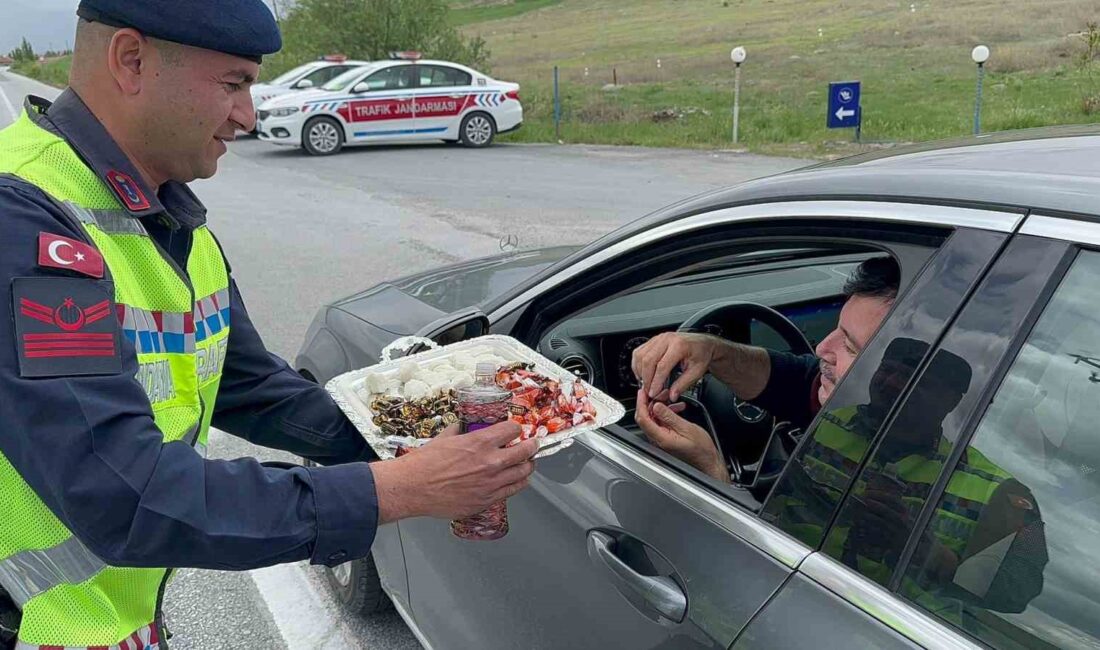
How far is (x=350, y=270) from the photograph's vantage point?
723 cm

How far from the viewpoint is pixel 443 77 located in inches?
609

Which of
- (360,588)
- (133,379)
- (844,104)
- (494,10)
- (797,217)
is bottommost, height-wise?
(360,588)

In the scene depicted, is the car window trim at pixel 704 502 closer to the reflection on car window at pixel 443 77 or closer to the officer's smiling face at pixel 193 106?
the officer's smiling face at pixel 193 106

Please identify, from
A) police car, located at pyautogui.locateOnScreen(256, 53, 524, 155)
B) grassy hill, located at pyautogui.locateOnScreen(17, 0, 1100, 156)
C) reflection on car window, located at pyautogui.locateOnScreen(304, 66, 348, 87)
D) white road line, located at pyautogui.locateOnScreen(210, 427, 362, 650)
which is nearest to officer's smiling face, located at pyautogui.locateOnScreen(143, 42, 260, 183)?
white road line, located at pyautogui.locateOnScreen(210, 427, 362, 650)

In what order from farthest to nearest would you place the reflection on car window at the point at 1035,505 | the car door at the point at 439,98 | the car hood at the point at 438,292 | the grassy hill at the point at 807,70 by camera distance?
the grassy hill at the point at 807,70 < the car door at the point at 439,98 < the car hood at the point at 438,292 < the reflection on car window at the point at 1035,505

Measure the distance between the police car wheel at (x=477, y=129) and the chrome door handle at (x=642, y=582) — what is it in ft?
48.1

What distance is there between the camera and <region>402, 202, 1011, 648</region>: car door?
1352mm

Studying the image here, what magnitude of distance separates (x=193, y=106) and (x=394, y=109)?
1426 cm

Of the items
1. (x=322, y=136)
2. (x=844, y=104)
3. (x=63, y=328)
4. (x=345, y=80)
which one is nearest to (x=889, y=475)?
(x=63, y=328)

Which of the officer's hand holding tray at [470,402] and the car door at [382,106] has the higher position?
the car door at [382,106]

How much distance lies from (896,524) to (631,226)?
0.93 metres

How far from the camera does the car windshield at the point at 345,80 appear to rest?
15.0 metres

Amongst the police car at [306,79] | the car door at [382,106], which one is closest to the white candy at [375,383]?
the car door at [382,106]

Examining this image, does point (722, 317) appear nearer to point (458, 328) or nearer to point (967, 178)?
point (458, 328)
